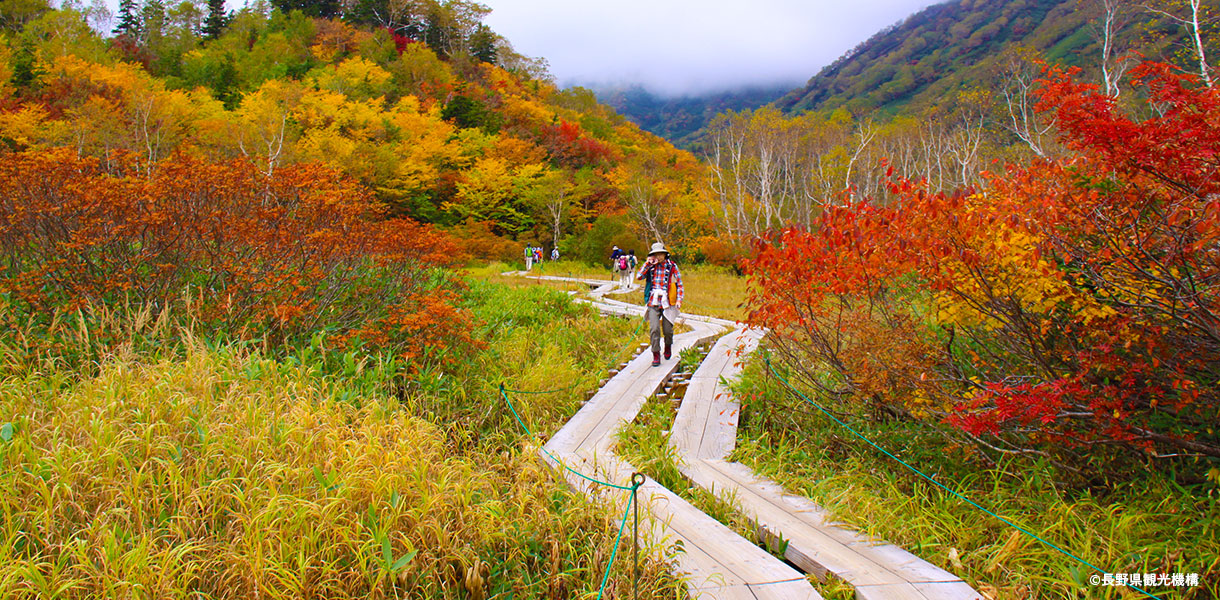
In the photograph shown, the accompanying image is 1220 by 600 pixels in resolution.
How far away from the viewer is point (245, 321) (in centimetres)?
461

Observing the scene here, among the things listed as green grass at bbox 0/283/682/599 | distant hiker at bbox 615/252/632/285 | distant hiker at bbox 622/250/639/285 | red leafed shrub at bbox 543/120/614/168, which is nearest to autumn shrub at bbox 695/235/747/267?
distant hiker at bbox 622/250/639/285

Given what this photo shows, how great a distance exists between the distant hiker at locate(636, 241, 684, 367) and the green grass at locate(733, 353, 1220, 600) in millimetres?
2235

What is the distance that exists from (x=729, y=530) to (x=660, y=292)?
3545 mm

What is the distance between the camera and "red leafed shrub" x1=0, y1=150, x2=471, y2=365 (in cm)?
429

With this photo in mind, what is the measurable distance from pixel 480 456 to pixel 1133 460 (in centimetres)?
378

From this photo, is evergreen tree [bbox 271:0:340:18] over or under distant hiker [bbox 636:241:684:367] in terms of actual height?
over

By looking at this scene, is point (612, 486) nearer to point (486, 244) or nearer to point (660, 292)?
point (660, 292)

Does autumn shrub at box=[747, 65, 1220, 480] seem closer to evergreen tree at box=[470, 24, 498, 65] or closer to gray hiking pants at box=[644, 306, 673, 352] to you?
gray hiking pants at box=[644, 306, 673, 352]

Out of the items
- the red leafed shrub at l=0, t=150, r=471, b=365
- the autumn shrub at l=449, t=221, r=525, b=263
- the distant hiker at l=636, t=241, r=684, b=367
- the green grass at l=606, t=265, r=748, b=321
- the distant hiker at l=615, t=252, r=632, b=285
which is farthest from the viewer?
the autumn shrub at l=449, t=221, r=525, b=263

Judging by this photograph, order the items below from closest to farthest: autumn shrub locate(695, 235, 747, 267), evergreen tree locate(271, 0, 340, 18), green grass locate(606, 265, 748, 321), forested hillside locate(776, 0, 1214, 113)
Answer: green grass locate(606, 265, 748, 321)
autumn shrub locate(695, 235, 747, 267)
forested hillside locate(776, 0, 1214, 113)
evergreen tree locate(271, 0, 340, 18)

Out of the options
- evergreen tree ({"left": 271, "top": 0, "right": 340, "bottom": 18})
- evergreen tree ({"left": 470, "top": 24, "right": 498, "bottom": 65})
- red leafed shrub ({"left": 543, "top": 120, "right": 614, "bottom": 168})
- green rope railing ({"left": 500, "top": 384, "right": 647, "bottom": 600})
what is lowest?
green rope railing ({"left": 500, "top": 384, "right": 647, "bottom": 600})

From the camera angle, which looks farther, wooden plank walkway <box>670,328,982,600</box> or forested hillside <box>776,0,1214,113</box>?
forested hillside <box>776,0,1214,113</box>

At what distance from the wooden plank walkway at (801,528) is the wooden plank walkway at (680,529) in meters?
0.21

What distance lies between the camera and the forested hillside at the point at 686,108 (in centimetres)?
12269
